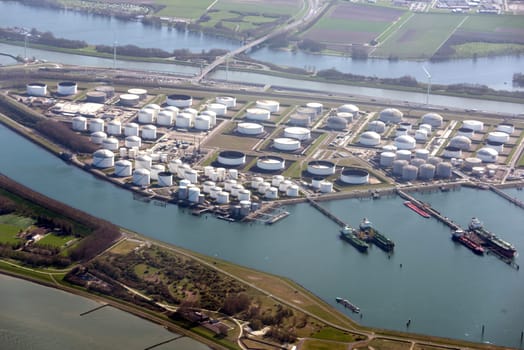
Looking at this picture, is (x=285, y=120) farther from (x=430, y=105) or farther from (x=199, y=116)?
(x=430, y=105)

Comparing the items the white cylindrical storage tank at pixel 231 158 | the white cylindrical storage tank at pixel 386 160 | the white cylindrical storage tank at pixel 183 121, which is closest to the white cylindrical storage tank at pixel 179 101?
the white cylindrical storage tank at pixel 183 121

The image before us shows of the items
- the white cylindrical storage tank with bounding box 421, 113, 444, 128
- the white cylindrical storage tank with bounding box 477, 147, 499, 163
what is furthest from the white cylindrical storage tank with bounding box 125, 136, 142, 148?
the white cylindrical storage tank with bounding box 477, 147, 499, 163

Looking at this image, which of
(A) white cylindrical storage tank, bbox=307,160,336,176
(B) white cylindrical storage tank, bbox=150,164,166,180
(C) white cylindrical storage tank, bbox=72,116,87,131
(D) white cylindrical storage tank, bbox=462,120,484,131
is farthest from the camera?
(D) white cylindrical storage tank, bbox=462,120,484,131

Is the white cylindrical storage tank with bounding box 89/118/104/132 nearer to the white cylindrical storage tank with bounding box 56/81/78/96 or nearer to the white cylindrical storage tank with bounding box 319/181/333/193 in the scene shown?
the white cylindrical storage tank with bounding box 56/81/78/96

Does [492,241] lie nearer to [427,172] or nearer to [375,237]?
[375,237]

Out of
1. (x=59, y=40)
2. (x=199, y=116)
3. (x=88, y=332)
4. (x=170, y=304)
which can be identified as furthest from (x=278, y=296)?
(x=59, y=40)
